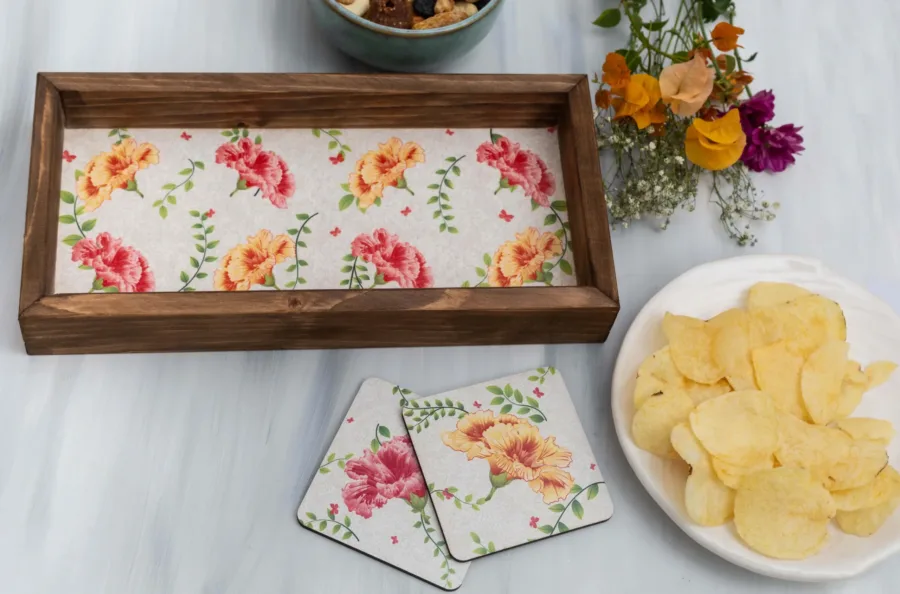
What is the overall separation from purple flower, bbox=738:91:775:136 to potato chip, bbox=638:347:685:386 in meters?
0.33

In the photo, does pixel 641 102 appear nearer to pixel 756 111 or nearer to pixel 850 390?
pixel 756 111

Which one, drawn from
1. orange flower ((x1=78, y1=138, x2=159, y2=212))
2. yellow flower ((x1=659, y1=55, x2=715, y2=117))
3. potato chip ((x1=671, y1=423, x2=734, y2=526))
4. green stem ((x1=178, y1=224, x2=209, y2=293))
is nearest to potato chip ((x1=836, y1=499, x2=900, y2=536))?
potato chip ((x1=671, y1=423, x2=734, y2=526))

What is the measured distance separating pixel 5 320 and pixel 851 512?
809mm

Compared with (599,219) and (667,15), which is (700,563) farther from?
(667,15)

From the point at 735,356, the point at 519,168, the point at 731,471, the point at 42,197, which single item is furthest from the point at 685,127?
the point at 42,197

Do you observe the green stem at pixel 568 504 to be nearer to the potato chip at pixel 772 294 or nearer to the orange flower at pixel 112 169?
the potato chip at pixel 772 294

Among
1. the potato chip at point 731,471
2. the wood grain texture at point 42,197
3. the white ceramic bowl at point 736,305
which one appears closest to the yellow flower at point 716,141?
the white ceramic bowl at point 736,305

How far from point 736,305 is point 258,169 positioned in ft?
1.69

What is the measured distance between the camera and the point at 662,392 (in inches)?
32.9

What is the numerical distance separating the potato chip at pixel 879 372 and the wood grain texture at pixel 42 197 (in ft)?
2.52

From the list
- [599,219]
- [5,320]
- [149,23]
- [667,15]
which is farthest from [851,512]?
[149,23]

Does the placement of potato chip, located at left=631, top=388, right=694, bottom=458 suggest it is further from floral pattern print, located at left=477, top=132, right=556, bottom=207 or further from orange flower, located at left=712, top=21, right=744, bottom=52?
orange flower, located at left=712, top=21, right=744, bottom=52

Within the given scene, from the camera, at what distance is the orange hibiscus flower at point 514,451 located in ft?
2.82

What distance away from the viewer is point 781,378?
84 centimetres
